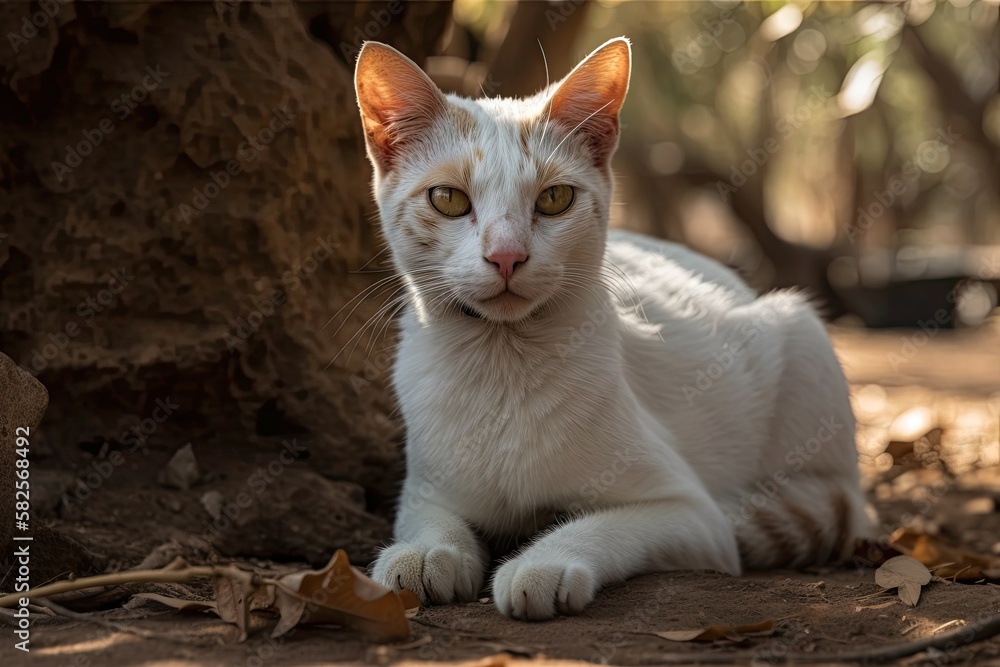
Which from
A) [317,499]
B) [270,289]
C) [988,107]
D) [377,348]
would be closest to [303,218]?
[270,289]

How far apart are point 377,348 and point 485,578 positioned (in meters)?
1.66

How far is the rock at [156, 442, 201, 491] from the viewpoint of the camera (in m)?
3.80

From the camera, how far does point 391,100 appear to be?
3.13 meters

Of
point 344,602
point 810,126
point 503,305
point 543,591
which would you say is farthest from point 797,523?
point 810,126

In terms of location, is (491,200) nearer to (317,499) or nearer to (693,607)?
(693,607)

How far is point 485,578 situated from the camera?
310 cm

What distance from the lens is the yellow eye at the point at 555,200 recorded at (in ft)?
9.51

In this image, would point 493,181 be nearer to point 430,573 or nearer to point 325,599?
point 430,573

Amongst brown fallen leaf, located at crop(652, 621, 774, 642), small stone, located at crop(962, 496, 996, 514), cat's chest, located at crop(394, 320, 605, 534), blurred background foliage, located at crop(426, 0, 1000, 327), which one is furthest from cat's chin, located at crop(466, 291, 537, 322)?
blurred background foliage, located at crop(426, 0, 1000, 327)

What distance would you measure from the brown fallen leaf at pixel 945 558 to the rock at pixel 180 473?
2.70 meters

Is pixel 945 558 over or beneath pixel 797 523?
beneath

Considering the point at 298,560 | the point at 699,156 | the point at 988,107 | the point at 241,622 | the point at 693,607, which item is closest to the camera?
the point at 241,622

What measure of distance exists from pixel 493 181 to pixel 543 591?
1.16 m

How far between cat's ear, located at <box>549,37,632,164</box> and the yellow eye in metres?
0.29
